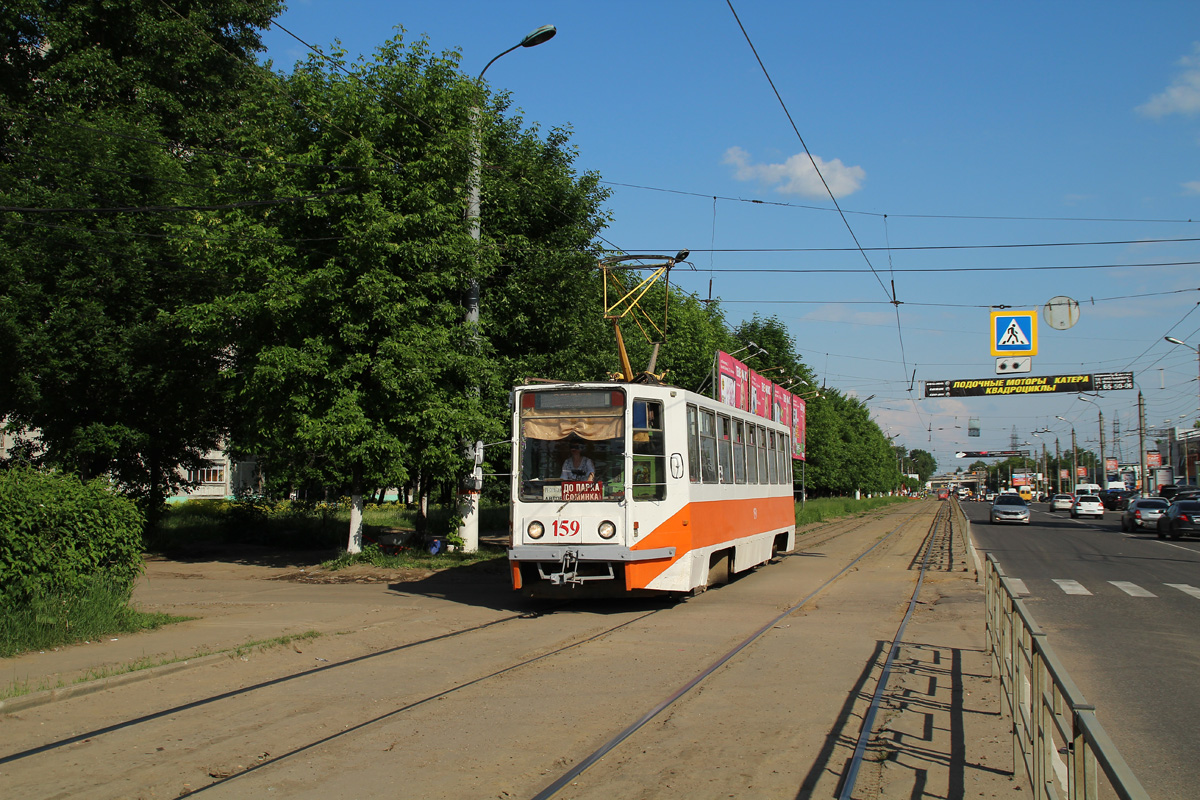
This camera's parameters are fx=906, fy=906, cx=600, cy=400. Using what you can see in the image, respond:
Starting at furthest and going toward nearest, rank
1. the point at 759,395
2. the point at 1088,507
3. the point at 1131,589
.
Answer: the point at 1088,507, the point at 759,395, the point at 1131,589

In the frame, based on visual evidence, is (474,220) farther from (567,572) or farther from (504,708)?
(504,708)

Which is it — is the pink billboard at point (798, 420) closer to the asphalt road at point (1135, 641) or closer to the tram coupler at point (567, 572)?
the asphalt road at point (1135, 641)

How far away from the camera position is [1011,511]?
45.7 metres

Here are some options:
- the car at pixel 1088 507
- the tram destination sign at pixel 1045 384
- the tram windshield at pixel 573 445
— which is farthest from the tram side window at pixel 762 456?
the car at pixel 1088 507

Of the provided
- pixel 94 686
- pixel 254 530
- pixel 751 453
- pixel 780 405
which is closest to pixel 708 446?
pixel 751 453

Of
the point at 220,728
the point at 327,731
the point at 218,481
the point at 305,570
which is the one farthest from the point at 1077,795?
the point at 218,481

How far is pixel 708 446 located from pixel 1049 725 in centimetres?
1027

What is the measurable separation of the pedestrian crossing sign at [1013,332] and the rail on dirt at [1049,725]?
82.9 ft

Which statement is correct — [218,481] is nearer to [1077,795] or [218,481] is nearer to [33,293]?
[33,293]

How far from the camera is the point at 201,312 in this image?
18.0m

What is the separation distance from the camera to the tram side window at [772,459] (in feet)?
65.3

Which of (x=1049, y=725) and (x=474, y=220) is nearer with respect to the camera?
(x=1049, y=725)

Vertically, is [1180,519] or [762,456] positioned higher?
[762,456]

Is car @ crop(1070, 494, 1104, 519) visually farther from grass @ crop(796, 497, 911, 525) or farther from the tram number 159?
the tram number 159
